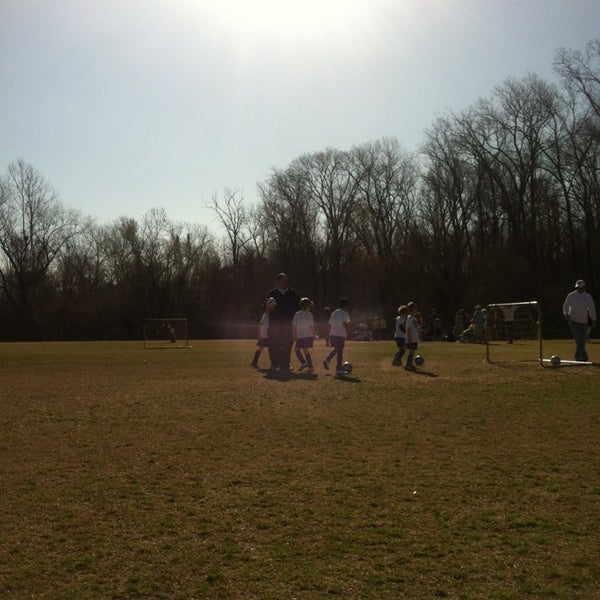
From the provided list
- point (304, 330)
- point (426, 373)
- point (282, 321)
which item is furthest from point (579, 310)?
point (282, 321)

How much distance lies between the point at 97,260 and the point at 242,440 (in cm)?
7002

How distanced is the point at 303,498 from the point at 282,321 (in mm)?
12064

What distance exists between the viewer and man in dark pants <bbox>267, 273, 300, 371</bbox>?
1823 cm

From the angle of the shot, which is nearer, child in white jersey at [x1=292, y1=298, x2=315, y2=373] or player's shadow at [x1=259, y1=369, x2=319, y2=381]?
player's shadow at [x1=259, y1=369, x2=319, y2=381]

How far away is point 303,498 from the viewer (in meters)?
6.25

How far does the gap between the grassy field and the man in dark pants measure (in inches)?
218

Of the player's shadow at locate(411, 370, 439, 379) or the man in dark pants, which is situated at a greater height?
the man in dark pants

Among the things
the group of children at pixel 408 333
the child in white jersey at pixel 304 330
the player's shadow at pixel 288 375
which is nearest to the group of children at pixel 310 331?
the child in white jersey at pixel 304 330

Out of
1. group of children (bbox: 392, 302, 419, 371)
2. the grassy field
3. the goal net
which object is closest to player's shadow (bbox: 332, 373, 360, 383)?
group of children (bbox: 392, 302, 419, 371)

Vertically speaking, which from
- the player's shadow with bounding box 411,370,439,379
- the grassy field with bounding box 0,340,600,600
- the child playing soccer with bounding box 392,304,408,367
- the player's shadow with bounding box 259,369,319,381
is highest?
the child playing soccer with bounding box 392,304,408,367

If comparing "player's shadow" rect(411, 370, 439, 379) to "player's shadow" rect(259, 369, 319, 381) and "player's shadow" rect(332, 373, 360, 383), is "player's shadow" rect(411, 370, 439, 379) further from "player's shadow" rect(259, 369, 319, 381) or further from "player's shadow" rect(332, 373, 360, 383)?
"player's shadow" rect(259, 369, 319, 381)

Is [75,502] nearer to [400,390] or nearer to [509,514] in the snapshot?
[509,514]

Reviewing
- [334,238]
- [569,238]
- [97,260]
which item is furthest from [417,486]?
[97,260]

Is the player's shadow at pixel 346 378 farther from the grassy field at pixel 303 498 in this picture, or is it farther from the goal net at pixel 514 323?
the goal net at pixel 514 323
